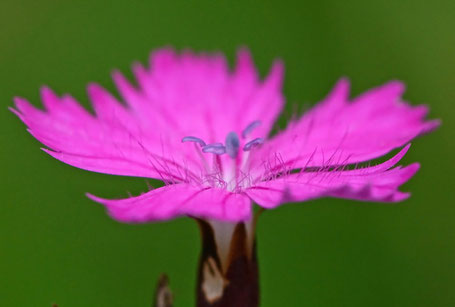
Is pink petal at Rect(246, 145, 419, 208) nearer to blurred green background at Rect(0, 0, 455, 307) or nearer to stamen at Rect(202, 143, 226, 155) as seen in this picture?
stamen at Rect(202, 143, 226, 155)

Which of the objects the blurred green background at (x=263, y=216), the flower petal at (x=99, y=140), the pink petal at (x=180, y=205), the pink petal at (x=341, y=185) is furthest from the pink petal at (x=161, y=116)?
the blurred green background at (x=263, y=216)

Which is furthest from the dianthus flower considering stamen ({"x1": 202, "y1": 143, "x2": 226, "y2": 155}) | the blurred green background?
the blurred green background

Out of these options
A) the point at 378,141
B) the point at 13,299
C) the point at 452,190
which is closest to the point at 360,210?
the point at 452,190

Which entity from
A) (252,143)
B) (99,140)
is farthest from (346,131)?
(99,140)

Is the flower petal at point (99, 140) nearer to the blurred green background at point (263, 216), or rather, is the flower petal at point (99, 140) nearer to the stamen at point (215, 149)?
the stamen at point (215, 149)

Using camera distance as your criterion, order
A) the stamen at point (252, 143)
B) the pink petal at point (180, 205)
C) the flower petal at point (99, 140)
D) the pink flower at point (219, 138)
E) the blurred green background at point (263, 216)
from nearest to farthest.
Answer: the pink petal at point (180, 205) → the pink flower at point (219, 138) → the flower petal at point (99, 140) → the stamen at point (252, 143) → the blurred green background at point (263, 216)

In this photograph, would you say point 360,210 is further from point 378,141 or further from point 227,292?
point 227,292
